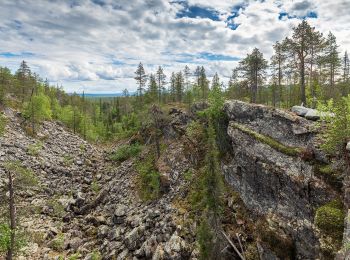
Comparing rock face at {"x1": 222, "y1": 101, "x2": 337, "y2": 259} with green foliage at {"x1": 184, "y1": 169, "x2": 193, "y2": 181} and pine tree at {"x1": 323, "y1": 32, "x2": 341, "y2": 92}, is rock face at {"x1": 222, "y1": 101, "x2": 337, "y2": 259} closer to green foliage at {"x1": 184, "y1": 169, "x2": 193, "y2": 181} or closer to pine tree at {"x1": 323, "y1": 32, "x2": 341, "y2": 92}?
green foliage at {"x1": 184, "y1": 169, "x2": 193, "y2": 181}

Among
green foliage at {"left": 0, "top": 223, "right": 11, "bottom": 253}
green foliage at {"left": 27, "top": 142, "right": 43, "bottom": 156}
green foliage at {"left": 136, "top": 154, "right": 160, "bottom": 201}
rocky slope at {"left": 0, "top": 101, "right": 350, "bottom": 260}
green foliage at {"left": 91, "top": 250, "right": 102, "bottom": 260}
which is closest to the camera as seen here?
green foliage at {"left": 0, "top": 223, "right": 11, "bottom": 253}

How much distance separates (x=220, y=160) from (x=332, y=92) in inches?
1297

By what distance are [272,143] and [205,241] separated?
11019mm

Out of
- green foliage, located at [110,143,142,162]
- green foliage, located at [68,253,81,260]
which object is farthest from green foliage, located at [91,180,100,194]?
green foliage, located at [68,253,81,260]

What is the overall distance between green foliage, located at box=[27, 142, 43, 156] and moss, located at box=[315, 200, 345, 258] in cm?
4878

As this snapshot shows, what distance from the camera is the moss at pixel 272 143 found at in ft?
79.1

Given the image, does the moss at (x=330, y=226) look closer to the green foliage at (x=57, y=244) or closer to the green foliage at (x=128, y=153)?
the green foliage at (x=57, y=244)

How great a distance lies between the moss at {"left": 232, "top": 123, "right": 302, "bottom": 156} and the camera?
24.1m

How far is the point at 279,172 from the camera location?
944 inches

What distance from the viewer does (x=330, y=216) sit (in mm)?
18641

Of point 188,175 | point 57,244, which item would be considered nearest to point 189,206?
point 188,175

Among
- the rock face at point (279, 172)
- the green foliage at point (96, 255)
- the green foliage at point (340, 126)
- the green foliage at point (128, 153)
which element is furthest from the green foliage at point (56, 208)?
the green foliage at point (340, 126)

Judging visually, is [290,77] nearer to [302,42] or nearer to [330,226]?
[302,42]

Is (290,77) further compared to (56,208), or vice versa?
(290,77)
